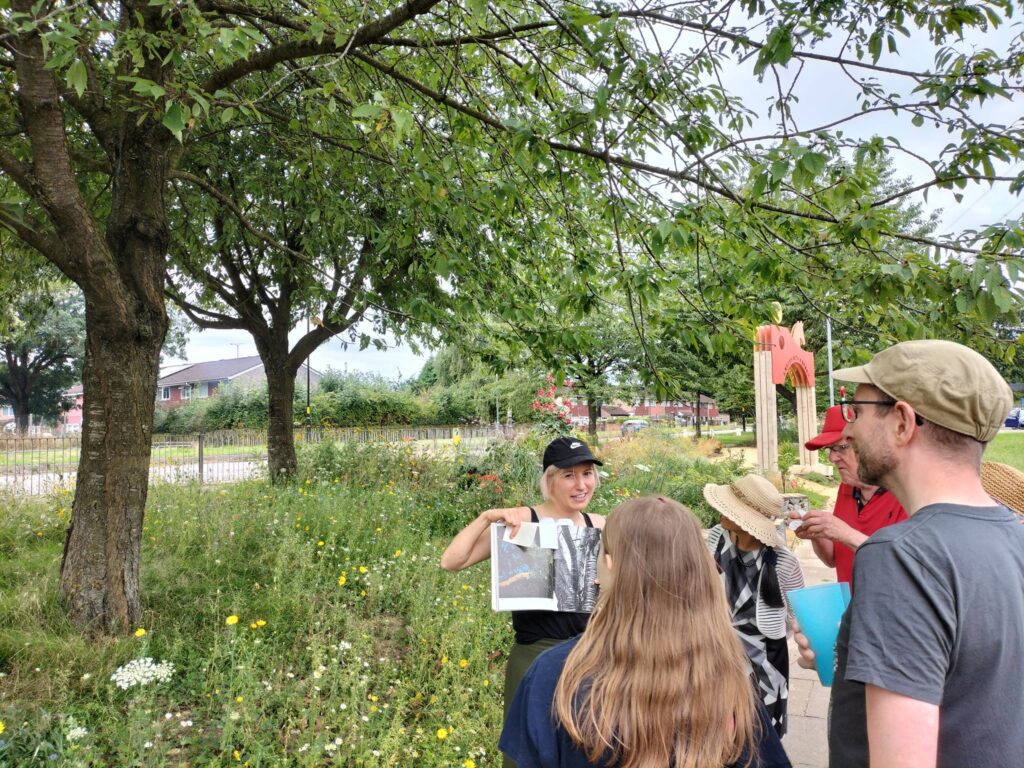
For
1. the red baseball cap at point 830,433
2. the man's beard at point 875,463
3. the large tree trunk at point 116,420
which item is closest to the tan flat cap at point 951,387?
the man's beard at point 875,463

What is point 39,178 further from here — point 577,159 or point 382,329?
point 382,329

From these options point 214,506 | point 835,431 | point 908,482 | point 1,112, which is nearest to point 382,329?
point 214,506

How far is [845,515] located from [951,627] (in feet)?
7.23

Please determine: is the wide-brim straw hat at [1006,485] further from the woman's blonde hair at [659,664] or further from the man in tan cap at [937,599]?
the woman's blonde hair at [659,664]

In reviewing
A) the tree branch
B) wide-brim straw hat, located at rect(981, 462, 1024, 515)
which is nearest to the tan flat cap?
wide-brim straw hat, located at rect(981, 462, 1024, 515)

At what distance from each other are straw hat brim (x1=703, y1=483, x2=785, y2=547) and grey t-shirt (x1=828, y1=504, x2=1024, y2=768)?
59.6 inches

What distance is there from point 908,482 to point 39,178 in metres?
4.32

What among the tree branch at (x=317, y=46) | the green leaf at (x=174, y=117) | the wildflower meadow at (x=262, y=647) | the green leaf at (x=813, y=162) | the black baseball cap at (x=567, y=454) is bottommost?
the wildflower meadow at (x=262, y=647)

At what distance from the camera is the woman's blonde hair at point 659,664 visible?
1365 millimetres

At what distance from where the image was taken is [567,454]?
2.75m

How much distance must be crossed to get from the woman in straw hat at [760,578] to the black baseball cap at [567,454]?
0.60m

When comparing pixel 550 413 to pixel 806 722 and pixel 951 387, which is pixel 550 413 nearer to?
pixel 806 722

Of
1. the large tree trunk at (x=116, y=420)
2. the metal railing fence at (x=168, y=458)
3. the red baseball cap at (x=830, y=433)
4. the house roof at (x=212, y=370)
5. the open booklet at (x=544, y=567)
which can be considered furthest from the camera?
the house roof at (x=212, y=370)

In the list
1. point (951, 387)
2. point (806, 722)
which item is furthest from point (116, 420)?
point (806, 722)
